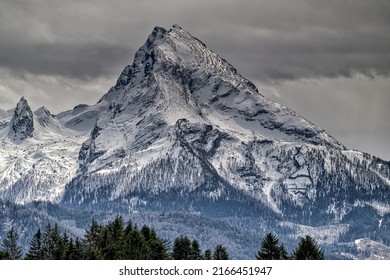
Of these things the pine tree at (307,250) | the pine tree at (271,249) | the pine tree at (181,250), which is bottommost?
the pine tree at (307,250)

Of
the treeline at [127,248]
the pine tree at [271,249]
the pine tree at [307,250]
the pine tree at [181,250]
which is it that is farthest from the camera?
the pine tree at [181,250]

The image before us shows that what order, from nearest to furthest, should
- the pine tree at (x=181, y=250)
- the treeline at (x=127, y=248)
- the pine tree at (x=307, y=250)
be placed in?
the treeline at (x=127, y=248) < the pine tree at (x=307, y=250) < the pine tree at (x=181, y=250)

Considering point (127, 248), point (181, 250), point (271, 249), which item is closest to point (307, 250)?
point (127, 248)

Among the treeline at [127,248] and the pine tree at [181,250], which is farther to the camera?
the pine tree at [181,250]

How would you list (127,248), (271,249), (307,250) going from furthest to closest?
(271,249), (307,250), (127,248)

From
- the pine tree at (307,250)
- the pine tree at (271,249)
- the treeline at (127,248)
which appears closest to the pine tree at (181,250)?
the treeline at (127,248)

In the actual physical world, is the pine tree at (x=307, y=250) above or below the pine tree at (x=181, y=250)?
below

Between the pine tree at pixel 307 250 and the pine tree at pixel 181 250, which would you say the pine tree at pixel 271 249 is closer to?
the pine tree at pixel 307 250

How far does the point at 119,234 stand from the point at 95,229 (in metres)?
11.2

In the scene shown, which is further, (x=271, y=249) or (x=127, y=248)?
(x=271, y=249)

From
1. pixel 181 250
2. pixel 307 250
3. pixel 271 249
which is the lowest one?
pixel 307 250

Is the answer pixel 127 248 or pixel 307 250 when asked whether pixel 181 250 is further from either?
pixel 127 248
